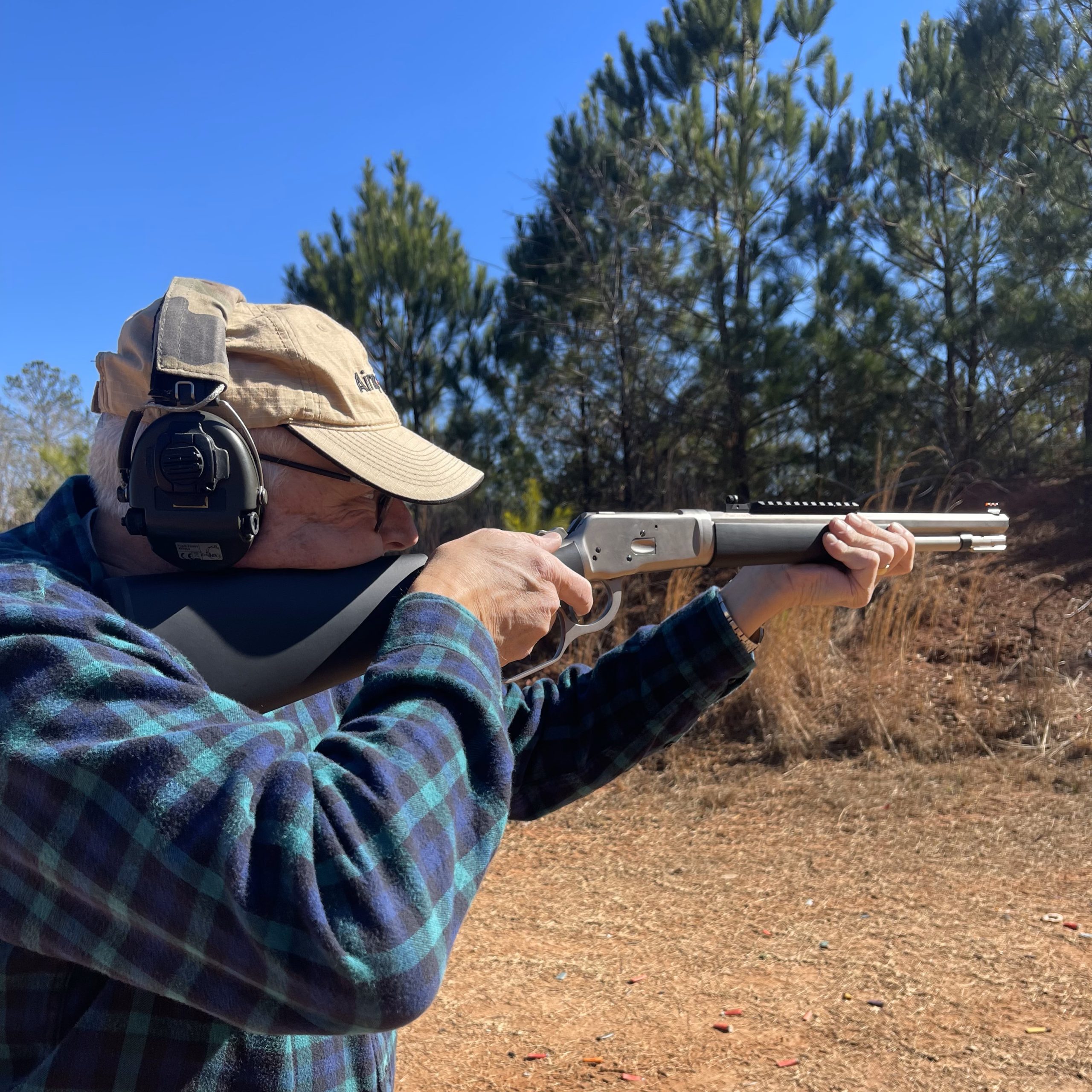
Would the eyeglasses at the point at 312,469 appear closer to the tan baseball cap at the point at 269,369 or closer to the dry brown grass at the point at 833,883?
the tan baseball cap at the point at 269,369

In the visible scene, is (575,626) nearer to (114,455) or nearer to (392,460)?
(392,460)

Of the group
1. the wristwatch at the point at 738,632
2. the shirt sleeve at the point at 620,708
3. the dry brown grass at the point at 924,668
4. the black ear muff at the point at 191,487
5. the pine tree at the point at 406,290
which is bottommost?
the dry brown grass at the point at 924,668

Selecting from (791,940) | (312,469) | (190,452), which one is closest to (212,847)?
(190,452)

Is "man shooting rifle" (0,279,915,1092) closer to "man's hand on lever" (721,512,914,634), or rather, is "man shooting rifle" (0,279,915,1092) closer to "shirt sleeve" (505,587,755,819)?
"shirt sleeve" (505,587,755,819)

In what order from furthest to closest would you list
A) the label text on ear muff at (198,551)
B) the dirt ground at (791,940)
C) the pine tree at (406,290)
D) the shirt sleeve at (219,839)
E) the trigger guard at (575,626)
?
the pine tree at (406,290) < the dirt ground at (791,940) < the trigger guard at (575,626) < the label text on ear muff at (198,551) < the shirt sleeve at (219,839)

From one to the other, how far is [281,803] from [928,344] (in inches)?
426

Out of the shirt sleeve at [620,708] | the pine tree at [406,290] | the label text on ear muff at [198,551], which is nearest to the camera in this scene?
the label text on ear muff at [198,551]

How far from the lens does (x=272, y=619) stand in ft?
5.12

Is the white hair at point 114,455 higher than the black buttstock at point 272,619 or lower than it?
higher

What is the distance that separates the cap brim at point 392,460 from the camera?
1625mm

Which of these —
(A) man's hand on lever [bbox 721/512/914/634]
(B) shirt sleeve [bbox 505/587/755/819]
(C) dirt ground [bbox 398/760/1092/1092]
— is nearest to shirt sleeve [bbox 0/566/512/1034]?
(B) shirt sleeve [bbox 505/587/755/819]

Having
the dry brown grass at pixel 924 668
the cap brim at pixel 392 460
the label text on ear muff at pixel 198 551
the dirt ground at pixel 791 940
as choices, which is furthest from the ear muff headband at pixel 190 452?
the dry brown grass at pixel 924 668

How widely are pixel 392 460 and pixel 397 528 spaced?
0.20 metres

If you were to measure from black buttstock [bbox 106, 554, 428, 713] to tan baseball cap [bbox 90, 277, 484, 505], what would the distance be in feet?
0.59
